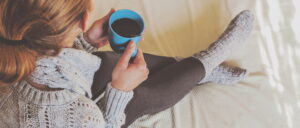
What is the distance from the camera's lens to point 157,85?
887mm

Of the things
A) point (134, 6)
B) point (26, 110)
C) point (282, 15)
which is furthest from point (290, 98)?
point (26, 110)

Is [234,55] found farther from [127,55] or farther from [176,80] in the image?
[127,55]

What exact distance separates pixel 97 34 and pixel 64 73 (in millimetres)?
217

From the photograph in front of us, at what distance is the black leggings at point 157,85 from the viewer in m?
0.86

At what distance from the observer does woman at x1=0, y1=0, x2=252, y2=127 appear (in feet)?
1.73

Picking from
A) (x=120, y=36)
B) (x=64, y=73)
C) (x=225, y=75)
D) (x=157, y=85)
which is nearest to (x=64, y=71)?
(x=64, y=73)

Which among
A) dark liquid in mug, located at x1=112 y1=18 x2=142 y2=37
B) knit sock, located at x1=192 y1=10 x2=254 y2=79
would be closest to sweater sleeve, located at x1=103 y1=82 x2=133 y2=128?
dark liquid in mug, located at x1=112 y1=18 x2=142 y2=37

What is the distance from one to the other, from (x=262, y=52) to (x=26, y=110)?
0.68 meters

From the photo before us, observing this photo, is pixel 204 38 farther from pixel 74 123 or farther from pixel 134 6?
pixel 74 123

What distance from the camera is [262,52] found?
3.37 ft

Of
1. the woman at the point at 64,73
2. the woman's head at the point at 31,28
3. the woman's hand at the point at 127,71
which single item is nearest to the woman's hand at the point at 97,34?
the woman at the point at 64,73

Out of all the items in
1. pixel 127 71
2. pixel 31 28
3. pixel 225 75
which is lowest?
pixel 225 75

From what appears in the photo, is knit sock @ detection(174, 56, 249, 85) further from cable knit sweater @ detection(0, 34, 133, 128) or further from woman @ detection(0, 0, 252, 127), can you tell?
cable knit sweater @ detection(0, 34, 133, 128)

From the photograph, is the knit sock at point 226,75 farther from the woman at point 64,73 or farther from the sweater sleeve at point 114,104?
the sweater sleeve at point 114,104
